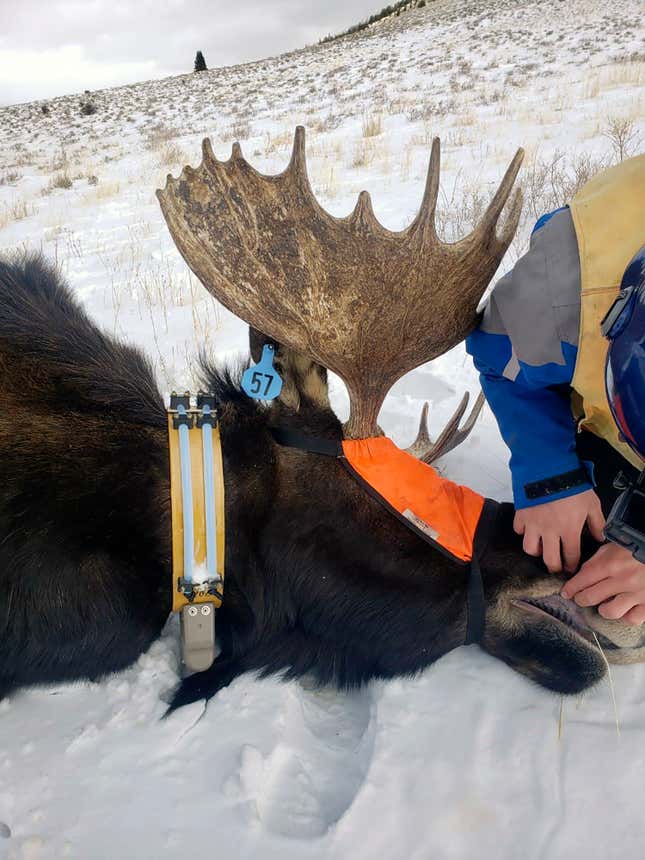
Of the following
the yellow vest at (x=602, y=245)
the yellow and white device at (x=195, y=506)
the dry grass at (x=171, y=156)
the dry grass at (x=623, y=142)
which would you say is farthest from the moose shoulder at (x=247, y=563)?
the dry grass at (x=171, y=156)

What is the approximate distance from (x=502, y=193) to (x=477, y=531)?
104cm

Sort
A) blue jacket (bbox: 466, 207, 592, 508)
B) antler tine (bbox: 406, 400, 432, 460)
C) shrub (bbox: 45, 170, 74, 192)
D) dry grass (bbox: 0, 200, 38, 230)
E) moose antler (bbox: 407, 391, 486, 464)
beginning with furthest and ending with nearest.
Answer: shrub (bbox: 45, 170, 74, 192), dry grass (bbox: 0, 200, 38, 230), antler tine (bbox: 406, 400, 432, 460), moose antler (bbox: 407, 391, 486, 464), blue jacket (bbox: 466, 207, 592, 508)

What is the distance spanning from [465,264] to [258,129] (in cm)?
1593

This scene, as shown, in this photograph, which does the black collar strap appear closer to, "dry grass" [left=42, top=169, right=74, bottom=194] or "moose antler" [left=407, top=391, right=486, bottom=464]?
"moose antler" [left=407, top=391, right=486, bottom=464]

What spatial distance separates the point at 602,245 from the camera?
6.19 ft

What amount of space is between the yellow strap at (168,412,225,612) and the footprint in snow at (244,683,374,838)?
63 centimetres

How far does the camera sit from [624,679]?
2.09 meters

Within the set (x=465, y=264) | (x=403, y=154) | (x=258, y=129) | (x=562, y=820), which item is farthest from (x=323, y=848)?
(x=258, y=129)

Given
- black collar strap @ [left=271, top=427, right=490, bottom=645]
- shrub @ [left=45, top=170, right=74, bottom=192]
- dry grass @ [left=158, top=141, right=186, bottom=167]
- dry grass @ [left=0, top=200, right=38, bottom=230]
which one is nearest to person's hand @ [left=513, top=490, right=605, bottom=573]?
black collar strap @ [left=271, top=427, right=490, bottom=645]

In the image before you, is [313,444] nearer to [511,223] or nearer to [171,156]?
[511,223]

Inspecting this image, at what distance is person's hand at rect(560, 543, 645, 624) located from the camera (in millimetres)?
1720

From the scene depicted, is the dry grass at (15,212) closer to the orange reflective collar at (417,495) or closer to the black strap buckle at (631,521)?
the orange reflective collar at (417,495)

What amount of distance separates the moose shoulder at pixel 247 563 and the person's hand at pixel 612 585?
7cm

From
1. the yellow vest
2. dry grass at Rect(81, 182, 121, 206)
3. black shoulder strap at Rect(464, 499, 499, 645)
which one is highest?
dry grass at Rect(81, 182, 121, 206)
